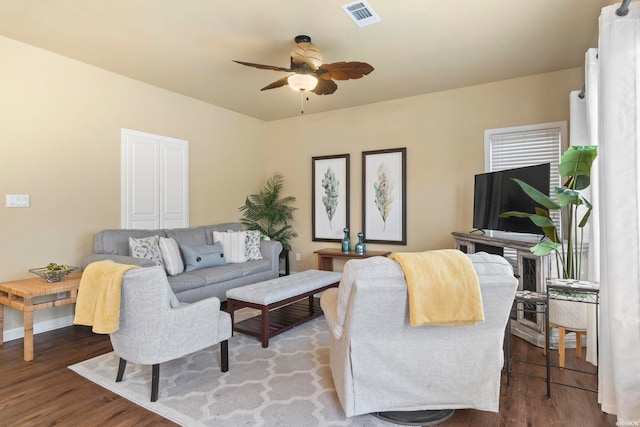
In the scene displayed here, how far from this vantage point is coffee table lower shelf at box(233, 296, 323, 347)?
129 inches

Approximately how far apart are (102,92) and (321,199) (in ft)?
10.8

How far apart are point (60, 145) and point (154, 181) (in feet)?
3.62

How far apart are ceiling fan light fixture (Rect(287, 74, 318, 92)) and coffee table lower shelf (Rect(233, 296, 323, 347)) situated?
2173mm

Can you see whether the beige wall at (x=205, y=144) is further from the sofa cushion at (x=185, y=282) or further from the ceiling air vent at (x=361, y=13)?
the ceiling air vent at (x=361, y=13)

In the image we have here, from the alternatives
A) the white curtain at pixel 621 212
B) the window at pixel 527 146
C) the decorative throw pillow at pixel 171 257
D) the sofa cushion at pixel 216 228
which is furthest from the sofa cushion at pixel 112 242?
the window at pixel 527 146

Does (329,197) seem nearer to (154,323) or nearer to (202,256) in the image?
(202,256)

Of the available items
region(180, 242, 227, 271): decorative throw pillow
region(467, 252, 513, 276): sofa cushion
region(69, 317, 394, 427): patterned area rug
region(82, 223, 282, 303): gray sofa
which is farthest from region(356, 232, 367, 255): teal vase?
region(467, 252, 513, 276): sofa cushion

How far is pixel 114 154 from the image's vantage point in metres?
4.14

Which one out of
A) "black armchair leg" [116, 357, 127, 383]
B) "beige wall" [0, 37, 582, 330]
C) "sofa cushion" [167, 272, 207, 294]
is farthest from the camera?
"sofa cushion" [167, 272, 207, 294]

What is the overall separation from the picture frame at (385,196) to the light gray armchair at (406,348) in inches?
126

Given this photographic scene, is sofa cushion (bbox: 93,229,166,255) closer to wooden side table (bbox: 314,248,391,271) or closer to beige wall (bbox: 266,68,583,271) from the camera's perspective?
wooden side table (bbox: 314,248,391,271)

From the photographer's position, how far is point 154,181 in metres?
4.59

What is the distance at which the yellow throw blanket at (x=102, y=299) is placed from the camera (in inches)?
82.1

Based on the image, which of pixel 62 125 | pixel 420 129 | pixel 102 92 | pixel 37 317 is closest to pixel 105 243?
pixel 37 317
